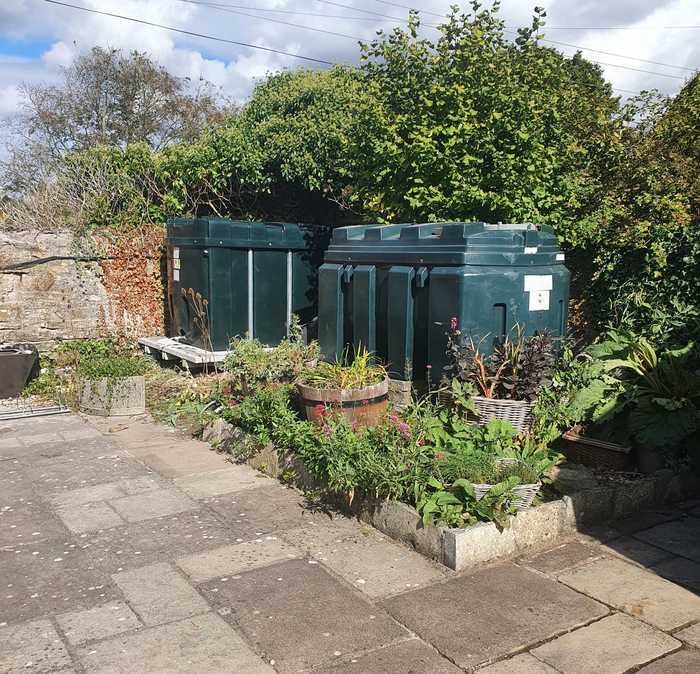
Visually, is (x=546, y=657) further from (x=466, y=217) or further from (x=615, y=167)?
(x=615, y=167)

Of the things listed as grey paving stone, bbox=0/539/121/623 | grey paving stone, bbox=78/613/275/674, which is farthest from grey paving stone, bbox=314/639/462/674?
grey paving stone, bbox=0/539/121/623

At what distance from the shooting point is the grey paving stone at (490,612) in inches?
132

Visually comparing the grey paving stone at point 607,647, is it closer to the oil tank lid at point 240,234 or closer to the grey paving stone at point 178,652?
the grey paving stone at point 178,652

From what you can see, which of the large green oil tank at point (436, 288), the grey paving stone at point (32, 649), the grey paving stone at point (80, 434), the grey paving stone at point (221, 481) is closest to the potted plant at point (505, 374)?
the large green oil tank at point (436, 288)

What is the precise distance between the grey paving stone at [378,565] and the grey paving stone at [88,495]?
1904mm

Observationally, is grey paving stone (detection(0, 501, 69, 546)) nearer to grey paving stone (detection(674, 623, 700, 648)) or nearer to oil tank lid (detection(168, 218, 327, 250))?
grey paving stone (detection(674, 623, 700, 648))

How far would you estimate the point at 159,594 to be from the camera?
12.6ft

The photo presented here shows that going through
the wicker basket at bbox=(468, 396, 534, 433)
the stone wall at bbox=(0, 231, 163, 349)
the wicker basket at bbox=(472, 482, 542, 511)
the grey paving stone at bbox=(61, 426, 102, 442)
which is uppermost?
the stone wall at bbox=(0, 231, 163, 349)

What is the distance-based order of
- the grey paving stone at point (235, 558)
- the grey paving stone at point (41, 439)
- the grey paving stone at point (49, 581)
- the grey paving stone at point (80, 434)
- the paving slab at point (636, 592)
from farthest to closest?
the grey paving stone at point (80, 434)
the grey paving stone at point (41, 439)
the grey paving stone at point (235, 558)
the grey paving stone at point (49, 581)
the paving slab at point (636, 592)

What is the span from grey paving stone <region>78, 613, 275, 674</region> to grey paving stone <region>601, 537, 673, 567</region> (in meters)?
2.28

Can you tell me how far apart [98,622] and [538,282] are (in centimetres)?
420

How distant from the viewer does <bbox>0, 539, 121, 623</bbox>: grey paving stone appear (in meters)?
3.72

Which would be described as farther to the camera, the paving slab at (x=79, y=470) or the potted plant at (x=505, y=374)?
the paving slab at (x=79, y=470)

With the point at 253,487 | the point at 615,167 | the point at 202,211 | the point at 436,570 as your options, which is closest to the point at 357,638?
the point at 436,570
